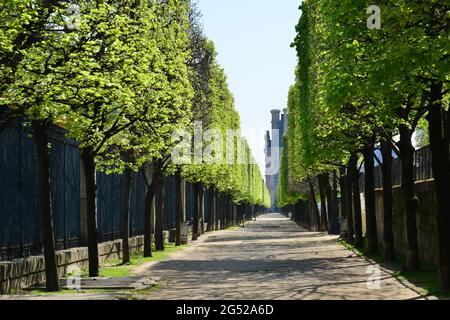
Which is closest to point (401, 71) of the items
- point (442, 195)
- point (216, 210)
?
point (442, 195)

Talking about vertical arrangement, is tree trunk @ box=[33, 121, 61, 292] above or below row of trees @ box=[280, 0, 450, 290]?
below

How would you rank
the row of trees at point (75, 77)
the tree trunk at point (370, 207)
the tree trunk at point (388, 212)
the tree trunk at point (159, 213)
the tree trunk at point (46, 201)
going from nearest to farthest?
the row of trees at point (75, 77), the tree trunk at point (46, 201), the tree trunk at point (388, 212), the tree trunk at point (370, 207), the tree trunk at point (159, 213)

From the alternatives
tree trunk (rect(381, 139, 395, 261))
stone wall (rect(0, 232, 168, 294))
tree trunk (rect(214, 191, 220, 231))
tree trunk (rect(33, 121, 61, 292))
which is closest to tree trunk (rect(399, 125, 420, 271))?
tree trunk (rect(381, 139, 395, 261))

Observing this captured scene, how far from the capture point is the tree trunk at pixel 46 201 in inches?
833

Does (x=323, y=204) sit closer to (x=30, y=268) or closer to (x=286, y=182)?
(x=286, y=182)

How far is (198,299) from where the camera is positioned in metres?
19.7

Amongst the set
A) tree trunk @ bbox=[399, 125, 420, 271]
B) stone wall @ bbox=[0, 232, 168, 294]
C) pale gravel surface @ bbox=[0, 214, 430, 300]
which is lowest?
pale gravel surface @ bbox=[0, 214, 430, 300]

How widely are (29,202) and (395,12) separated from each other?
44.8 ft

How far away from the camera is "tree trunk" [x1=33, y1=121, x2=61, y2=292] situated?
2116 centimetres

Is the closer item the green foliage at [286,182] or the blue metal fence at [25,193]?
the blue metal fence at [25,193]

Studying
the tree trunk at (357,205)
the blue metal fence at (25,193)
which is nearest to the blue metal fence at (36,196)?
the blue metal fence at (25,193)

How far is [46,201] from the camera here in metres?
21.3

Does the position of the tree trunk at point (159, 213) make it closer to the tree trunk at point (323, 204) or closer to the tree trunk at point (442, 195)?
the tree trunk at point (442, 195)

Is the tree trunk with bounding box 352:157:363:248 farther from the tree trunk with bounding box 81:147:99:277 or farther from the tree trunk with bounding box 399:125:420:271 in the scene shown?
the tree trunk with bounding box 81:147:99:277
